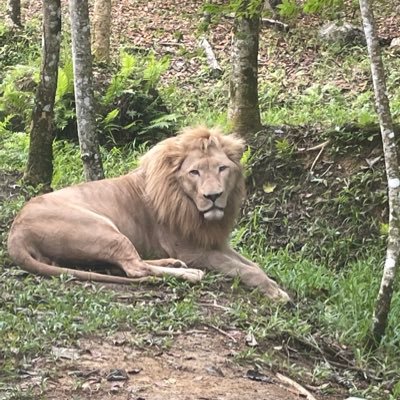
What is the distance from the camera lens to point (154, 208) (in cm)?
683

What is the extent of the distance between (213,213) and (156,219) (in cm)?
56

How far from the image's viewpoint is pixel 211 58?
55.3ft

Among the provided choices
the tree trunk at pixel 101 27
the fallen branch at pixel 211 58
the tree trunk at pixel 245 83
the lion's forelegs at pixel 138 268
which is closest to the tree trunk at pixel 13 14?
the tree trunk at pixel 101 27

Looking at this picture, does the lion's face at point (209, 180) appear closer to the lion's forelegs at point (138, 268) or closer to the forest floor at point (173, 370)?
the lion's forelegs at point (138, 268)

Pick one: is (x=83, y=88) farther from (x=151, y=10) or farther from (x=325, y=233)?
(x=151, y=10)

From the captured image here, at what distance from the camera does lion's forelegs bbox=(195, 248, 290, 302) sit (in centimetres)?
638

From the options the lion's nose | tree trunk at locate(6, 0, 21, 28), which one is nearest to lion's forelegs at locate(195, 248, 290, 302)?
the lion's nose

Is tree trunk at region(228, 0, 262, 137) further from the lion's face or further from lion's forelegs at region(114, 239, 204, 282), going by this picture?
lion's forelegs at region(114, 239, 204, 282)

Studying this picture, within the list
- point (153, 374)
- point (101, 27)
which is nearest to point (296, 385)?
point (153, 374)

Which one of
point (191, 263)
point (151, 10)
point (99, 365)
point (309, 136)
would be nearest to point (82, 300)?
point (99, 365)

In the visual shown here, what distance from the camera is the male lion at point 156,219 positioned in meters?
6.24

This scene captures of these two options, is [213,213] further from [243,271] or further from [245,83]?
[245,83]

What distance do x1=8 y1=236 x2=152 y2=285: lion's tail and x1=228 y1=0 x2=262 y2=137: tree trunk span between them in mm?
4636

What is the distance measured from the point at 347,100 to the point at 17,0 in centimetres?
861
